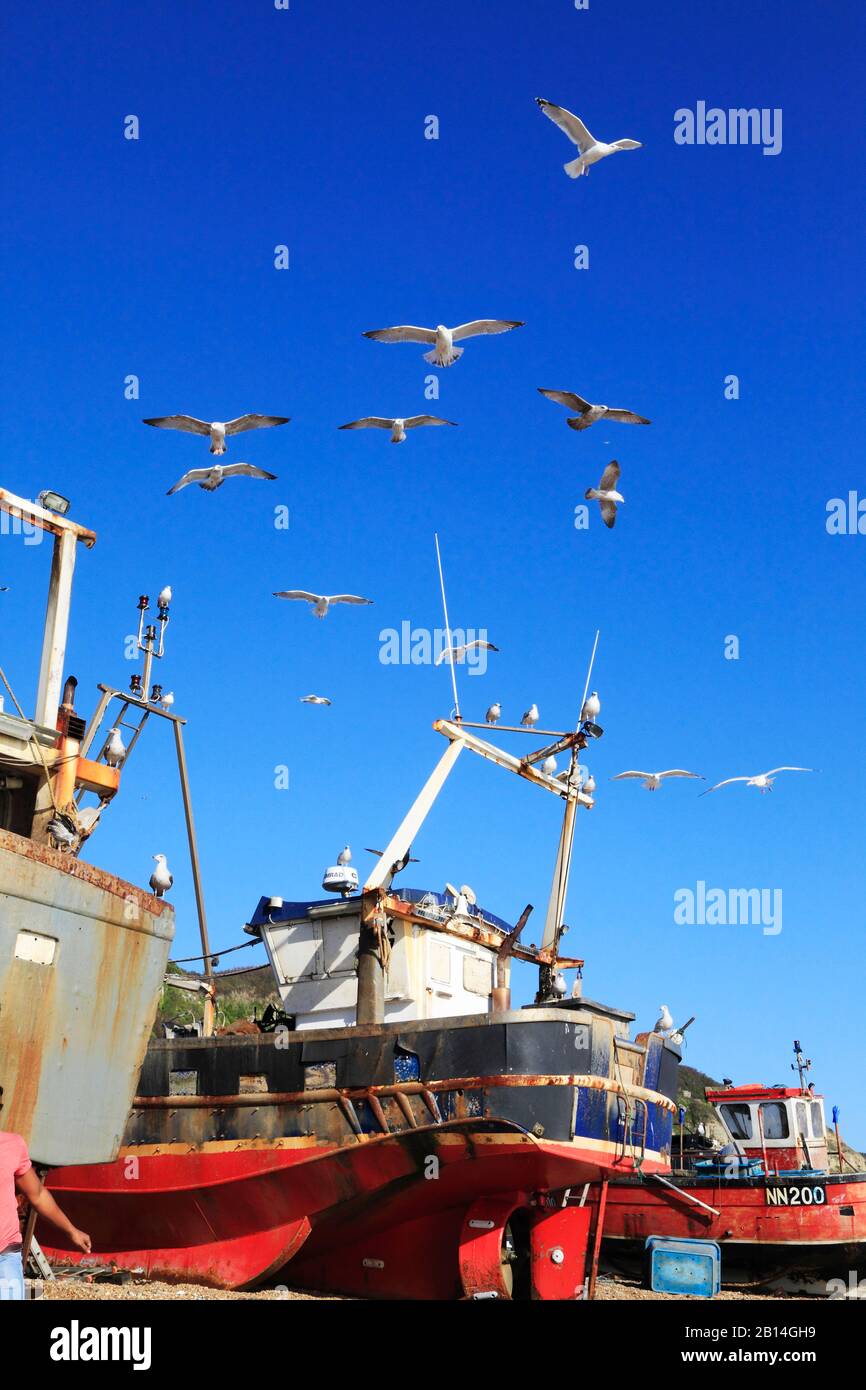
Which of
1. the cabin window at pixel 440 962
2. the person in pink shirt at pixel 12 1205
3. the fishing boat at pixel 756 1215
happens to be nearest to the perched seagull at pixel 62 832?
the person in pink shirt at pixel 12 1205

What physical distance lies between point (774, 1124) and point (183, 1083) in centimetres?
1177

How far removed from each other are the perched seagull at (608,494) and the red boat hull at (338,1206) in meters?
11.1

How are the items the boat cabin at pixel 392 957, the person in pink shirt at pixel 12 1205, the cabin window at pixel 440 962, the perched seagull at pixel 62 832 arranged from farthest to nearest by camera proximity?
the cabin window at pixel 440 962, the boat cabin at pixel 392 957, the perched seagull at pixel 62 832, the person in pink shirt at pixel 12 1205

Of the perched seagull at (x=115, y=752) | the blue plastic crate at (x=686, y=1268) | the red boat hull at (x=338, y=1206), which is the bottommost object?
the blue plastic crate at (x=686, y=1268)

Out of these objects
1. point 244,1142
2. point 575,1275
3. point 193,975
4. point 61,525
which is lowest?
point 575,1275

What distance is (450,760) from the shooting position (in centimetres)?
2048

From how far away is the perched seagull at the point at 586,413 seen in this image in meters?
21.3

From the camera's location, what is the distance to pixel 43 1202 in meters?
7.50

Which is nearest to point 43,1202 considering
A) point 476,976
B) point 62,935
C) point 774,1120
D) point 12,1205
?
point 12,1205

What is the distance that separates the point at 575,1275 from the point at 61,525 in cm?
1179

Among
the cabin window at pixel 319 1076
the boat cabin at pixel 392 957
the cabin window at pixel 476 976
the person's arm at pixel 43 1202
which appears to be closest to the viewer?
the person's arm at pixel 43 1202

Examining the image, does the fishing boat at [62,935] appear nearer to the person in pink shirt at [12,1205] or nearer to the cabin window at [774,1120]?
the person in pink shirt at [12,1205]
